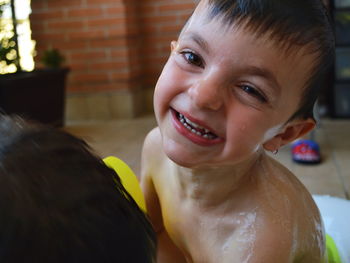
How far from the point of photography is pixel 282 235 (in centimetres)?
69

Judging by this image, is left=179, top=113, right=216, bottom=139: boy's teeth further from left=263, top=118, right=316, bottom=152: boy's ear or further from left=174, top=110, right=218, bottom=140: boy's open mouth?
left=263, top=118, right=316, bottom=152: boy's ear

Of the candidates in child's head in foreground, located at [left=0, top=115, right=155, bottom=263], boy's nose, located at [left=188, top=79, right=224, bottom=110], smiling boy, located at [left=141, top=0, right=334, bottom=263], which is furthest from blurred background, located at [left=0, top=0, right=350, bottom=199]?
child's head in foreground, located at [left=0, top=115, right=155, bottom=263]

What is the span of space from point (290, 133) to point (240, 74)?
0.56 ft

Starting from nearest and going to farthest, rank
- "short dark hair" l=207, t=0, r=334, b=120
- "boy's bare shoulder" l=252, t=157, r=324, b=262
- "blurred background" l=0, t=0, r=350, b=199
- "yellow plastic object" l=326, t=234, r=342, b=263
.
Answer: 1. "short dark hair" l=207, t=0, r=334, b=120
2. "boy's bare shoulder" l=252, t=157, r=324, b=262
3. "yellow plastic object" l=326, t=234, r=342, b=263
4. "blurred background" l=0, t=0, r=350, b=199

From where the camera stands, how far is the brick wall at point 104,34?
94.9 inches

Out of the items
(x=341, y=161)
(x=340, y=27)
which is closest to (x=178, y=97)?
(x=341, y=161)

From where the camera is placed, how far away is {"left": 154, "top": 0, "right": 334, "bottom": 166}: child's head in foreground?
60cm

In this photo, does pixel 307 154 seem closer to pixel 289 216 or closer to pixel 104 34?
pixel 289 216

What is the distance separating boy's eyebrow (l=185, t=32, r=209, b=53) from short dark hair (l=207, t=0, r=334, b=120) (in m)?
0.03

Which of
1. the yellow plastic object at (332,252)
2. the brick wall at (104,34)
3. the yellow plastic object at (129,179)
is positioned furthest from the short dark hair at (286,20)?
the brick wall at (104,34)

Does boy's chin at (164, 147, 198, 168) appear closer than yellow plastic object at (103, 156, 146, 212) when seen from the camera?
Yes

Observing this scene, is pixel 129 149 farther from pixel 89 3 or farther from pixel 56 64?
pixel 89 3

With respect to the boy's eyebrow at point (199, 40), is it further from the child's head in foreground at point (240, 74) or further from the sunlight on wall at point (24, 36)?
the sunlight on wall at point (24, 36)

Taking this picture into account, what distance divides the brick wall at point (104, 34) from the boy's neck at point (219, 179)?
1765mm
